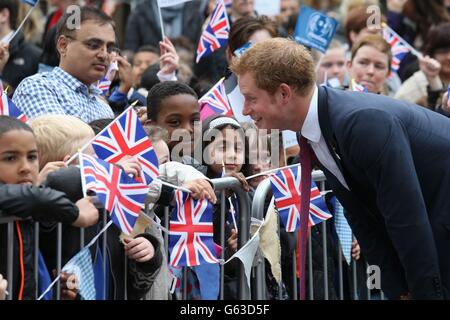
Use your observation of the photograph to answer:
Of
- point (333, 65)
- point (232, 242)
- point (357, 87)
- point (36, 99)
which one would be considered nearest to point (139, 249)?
point (232, 242)

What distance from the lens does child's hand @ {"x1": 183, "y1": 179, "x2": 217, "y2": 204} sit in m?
6.08

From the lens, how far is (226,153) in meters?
6.95

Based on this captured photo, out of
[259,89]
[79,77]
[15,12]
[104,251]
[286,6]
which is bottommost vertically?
[104,251]

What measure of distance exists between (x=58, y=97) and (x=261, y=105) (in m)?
2.05

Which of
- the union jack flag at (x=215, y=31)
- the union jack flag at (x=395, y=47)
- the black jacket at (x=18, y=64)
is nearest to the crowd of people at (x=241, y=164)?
the union jack flag at (x=215, y=31)

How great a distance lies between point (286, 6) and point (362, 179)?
774 centimetres

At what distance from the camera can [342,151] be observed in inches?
215

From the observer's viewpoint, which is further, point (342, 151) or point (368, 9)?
point (368, 9)

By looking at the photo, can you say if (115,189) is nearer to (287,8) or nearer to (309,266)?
(309,266)

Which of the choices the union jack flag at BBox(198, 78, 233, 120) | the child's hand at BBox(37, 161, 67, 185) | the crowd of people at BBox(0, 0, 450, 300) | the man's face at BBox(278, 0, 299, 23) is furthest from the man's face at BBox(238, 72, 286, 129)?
the man's face at BBox(278, 0, 299, 23)

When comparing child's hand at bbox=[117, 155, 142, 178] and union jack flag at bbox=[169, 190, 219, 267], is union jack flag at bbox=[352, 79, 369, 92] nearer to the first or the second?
union jack flag at bbox=[169, 190, 219, 267]

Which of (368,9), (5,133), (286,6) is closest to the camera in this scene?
(5,133)
